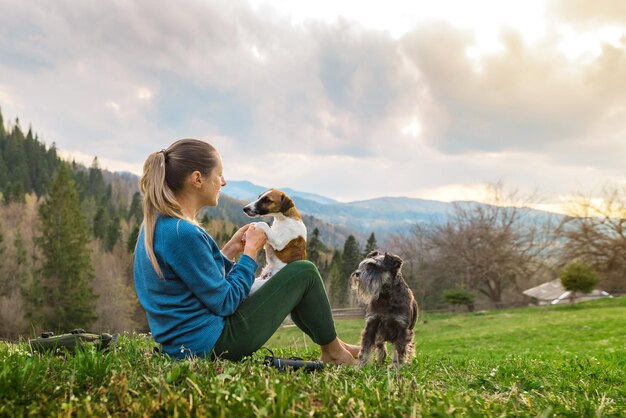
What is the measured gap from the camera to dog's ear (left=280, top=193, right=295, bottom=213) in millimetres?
6578

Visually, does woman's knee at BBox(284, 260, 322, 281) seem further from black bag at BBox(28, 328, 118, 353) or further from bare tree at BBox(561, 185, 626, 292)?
bare tree at BBox(561, 185, 626, 292)

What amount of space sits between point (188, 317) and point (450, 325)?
97.3ft

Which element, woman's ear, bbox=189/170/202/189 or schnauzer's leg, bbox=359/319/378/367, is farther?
schnauzer's leg, bbox=359/319/378/367

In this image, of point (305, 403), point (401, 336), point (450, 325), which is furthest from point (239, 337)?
point (450, 325)

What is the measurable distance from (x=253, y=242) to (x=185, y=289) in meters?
0.85

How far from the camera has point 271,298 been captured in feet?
14.0

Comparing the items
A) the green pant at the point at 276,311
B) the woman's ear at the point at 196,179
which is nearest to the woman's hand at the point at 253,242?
the green pant at the point at 276,311

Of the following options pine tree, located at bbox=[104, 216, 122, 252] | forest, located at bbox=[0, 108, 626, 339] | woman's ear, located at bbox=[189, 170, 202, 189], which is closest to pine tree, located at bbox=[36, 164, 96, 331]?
forest, located at bbox=[0, 108, 626, 339]

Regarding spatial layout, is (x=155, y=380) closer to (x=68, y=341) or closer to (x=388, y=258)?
(x=68, y=341)

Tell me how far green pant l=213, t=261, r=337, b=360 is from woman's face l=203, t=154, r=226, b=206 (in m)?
0.92

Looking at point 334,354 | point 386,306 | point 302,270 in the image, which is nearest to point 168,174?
point 302,270

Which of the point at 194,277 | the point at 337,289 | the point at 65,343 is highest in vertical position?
the point at 194,277

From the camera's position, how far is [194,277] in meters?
3.83

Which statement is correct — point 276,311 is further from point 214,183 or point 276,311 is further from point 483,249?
point 483,249
